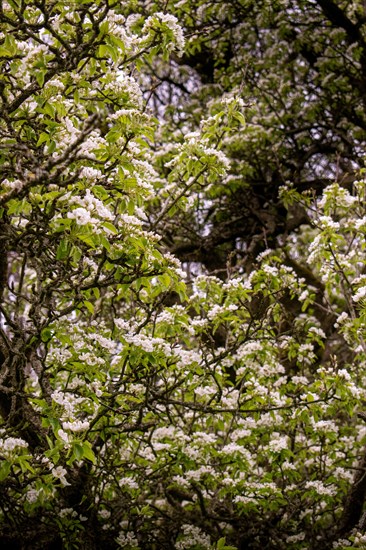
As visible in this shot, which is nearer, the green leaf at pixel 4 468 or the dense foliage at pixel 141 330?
the green leaf at pixel 4 468

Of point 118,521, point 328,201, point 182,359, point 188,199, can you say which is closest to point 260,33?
point 328,201

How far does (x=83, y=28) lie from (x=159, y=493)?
165 inches

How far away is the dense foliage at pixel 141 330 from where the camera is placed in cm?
338

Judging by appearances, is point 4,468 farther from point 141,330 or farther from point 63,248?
point 141,330

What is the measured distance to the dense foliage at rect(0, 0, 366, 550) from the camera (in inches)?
133

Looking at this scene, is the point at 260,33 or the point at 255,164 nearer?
the point at 255,164

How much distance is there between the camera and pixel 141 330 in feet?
15.6

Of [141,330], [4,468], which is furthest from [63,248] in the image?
[141,330]

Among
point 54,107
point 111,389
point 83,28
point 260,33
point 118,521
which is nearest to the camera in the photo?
point 54,107

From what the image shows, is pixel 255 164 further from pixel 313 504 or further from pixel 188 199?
pixel 313 504

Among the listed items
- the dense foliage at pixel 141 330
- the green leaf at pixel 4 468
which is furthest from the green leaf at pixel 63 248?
the green leaf at pixel 4 468

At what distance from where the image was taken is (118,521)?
205 inches

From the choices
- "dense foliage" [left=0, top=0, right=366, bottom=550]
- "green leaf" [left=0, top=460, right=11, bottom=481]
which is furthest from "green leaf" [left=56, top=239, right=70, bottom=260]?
→ "green leaf" [left=0, top=460, right=11, bottom=481]

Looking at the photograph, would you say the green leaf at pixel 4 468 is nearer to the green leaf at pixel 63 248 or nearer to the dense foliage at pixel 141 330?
the dense foliage at pixel 141 330
